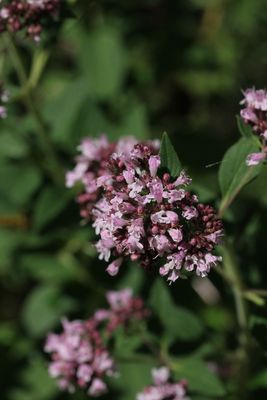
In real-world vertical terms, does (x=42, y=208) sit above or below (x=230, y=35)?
below

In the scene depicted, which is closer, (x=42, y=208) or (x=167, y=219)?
(x=167, y=219)

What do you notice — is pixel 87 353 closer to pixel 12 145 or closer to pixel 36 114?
pixel 36 114

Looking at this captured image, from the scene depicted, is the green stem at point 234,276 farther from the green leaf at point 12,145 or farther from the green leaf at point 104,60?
the green leaf at point 104,60

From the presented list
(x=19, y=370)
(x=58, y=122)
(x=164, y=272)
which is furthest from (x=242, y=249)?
(x=19, y=370)

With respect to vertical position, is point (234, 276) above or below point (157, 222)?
Answer: below

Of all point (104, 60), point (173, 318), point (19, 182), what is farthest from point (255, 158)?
point (104, 60)

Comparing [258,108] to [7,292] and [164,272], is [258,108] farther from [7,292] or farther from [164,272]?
[7,292]
